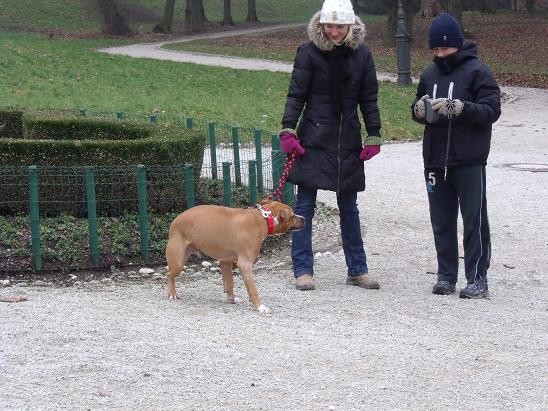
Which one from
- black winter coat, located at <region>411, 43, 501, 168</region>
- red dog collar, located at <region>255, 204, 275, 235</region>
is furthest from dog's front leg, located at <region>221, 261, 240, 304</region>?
black winter coat, located at <region>411, 43, 501, 168</region>

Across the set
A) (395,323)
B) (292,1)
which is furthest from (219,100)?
(292,1)

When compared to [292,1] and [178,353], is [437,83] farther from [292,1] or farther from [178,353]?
[292,1]

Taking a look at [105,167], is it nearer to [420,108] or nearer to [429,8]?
[420,108]

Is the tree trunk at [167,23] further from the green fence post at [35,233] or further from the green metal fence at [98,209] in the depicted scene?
the green fence post at [35,233]

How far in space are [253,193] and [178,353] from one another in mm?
4288

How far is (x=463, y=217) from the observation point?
8.08 m

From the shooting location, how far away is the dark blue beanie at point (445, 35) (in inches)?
305

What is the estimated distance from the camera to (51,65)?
27.8 meters

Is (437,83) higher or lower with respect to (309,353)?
higher

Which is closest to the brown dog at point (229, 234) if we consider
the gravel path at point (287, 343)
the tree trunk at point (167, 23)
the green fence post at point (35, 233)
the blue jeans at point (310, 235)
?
the gravel path at point (287, 343)

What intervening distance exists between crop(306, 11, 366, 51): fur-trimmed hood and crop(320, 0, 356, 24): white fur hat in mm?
89

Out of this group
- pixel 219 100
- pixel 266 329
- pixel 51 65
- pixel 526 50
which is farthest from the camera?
pixel 526 50

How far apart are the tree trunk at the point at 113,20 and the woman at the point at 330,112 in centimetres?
3983

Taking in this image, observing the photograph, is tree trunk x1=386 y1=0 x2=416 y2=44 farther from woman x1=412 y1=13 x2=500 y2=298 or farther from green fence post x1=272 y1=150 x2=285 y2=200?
woman x1=412 y1=13 x2=500 y2=298
